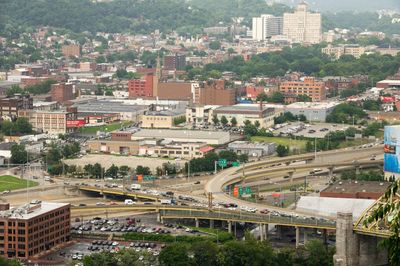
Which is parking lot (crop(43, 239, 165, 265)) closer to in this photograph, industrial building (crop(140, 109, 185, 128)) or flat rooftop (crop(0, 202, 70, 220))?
flat rooftop (crop(0, 202, 70, 220))

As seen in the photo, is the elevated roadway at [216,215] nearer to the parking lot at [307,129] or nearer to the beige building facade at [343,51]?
the parking lot at [307,129]

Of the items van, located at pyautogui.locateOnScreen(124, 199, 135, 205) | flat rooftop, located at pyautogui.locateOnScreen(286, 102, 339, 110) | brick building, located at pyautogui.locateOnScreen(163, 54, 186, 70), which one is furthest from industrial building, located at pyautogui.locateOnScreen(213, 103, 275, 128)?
brick building, located at pyautogui.locateOnScreen(163, 54, 186, 70)

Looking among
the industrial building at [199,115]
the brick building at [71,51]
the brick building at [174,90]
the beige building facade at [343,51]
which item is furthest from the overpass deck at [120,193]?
the beige building facade at [343,51]

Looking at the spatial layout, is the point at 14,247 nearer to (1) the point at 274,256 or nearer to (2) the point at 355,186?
(1) the point at 274,256

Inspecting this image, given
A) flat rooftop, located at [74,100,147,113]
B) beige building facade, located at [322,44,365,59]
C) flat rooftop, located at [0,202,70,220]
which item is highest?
beige building facade, located at [322,44,365,59]

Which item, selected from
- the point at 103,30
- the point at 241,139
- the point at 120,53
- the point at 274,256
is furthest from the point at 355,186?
the point at 103,30

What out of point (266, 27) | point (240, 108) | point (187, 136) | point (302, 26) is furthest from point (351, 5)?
point (187, 136)
